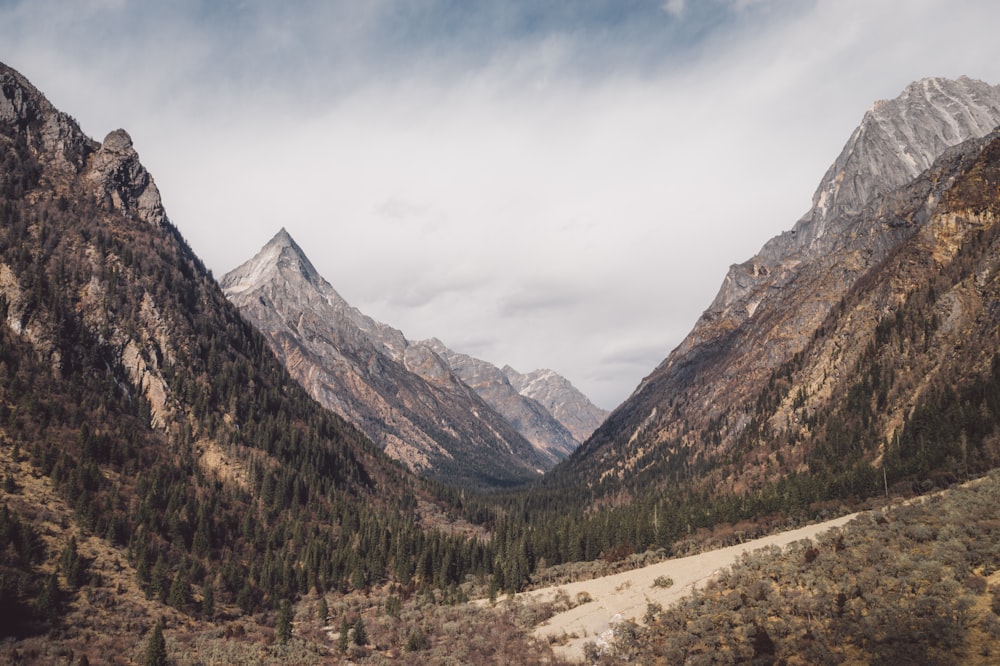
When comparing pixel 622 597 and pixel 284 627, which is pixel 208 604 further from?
pixel 622 597

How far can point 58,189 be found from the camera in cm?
16100

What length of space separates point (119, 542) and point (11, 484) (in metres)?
16.3

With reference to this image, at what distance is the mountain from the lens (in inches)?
2913

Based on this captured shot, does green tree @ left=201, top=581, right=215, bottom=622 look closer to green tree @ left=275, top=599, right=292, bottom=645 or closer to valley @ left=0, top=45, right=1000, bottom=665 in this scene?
valley @ left=0, top=45, right=1000, bottom=665

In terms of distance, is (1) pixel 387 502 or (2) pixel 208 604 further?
(1) pixel 387 502

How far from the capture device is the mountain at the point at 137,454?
243 ft

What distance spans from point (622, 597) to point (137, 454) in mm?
99302

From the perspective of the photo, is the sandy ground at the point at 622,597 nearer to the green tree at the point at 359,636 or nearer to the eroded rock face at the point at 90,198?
the green tree at the point at 359,636

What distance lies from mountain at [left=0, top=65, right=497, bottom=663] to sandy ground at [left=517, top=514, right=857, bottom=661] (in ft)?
122

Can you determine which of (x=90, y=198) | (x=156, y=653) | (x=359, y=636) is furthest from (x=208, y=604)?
(x=90, y=198)

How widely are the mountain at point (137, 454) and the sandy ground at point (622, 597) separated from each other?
1461 inches

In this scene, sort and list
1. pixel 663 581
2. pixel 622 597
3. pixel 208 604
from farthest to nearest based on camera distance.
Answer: pixel 208 604
pixel 622 597
pixel 663 581

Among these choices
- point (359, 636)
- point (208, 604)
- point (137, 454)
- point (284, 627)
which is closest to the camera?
point (359, 636)

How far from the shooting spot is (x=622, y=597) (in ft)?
171
